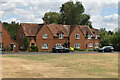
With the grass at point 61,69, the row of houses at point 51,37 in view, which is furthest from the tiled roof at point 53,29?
the grass at point 61,69

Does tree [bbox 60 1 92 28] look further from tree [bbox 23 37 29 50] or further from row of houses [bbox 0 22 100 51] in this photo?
tree [bbox 23 37 29 50]

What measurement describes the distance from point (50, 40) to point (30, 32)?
6102mm

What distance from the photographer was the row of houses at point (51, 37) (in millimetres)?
56350

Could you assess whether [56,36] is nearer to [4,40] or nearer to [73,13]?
[4,40]

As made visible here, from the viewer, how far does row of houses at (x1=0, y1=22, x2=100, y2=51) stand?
56.3 meters

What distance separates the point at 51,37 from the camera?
59688 millimetres

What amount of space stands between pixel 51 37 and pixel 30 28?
21.6 ft

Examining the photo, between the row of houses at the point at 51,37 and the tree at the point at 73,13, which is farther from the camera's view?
the tree at the point at 73,13

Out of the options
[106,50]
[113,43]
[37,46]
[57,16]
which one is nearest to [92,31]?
[113,43]

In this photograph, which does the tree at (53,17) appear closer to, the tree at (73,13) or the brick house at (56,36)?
the tree at (73,13)

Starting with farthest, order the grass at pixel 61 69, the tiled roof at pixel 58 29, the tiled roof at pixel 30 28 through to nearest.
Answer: the tiled roof at pixel 58 29, the tiled roof at pixel 30 28, the grass at pixel 61 69

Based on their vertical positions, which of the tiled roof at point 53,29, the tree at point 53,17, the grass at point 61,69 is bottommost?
the grass at point 61,69

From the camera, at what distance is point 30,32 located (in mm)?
58719

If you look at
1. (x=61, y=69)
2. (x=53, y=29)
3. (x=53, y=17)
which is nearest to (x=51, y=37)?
(x=53, y=29)
